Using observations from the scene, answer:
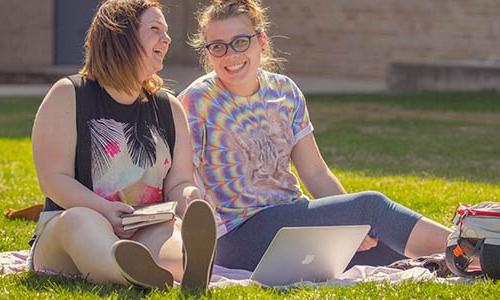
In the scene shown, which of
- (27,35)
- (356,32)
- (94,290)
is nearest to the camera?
(94,290)

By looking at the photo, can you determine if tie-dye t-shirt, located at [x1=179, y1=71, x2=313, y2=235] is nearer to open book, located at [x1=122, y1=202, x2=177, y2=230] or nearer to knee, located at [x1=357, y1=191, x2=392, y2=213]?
knee, located at [x1=357, y1=191, x2=392, y2=213]

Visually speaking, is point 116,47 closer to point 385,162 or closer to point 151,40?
point 151,40

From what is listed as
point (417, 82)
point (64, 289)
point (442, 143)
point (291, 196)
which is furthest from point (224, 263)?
point (417, 82)

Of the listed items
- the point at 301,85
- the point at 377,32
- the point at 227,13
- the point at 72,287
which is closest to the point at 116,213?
the point at 72,287

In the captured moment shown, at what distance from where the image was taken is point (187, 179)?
16.5ft

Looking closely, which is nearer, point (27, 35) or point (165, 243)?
point (165, 243)

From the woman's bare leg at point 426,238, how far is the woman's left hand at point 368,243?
0.52 ft

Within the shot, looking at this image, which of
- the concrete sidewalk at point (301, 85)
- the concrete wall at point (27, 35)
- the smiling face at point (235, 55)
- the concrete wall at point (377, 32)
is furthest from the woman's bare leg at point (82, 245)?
the concrete wall at point (27, 35)

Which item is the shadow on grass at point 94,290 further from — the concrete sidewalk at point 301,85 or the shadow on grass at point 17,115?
the concrete sidewalk at point 301,85

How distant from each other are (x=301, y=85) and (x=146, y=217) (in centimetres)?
1486

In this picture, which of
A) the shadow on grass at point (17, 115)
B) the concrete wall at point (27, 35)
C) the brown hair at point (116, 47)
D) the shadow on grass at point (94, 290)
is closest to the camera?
the shadow on grass at point (94, 290)

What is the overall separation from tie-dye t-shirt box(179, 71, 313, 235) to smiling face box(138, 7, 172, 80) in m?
0.35

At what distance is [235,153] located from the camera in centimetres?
518

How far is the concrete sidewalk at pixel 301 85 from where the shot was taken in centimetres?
1753
